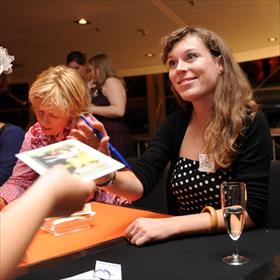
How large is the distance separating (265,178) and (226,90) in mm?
365

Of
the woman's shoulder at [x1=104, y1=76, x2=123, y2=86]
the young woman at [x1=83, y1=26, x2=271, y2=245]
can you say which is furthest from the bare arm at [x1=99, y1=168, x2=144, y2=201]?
the woman's shoulder at [x1=104, y1=76, x2=123, y2=86]

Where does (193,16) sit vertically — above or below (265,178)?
above

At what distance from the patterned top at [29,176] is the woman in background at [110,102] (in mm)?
1211

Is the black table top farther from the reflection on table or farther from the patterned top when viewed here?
the patterned top

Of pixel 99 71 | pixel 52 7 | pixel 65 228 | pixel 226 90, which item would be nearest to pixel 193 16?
pixel 52 7

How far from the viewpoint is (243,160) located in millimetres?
1320

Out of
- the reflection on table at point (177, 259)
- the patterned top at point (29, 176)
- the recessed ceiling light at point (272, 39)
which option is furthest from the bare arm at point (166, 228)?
the recessed ceiling light at point (272, 39)

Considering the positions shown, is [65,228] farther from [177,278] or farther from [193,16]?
[193,16]

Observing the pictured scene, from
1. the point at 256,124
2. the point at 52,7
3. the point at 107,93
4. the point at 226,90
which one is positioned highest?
the point at 52,7

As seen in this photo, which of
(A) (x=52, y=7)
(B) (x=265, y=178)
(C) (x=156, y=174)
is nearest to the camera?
(B) (x=265, y=178)

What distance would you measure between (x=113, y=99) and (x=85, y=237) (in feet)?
6.23

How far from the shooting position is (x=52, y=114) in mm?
1612

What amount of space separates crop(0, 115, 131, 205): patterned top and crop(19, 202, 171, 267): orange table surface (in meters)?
0.19

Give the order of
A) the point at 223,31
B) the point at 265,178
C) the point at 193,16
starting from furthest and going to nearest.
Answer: the point at 223,31
the point at 193,16
the point at 265,178
